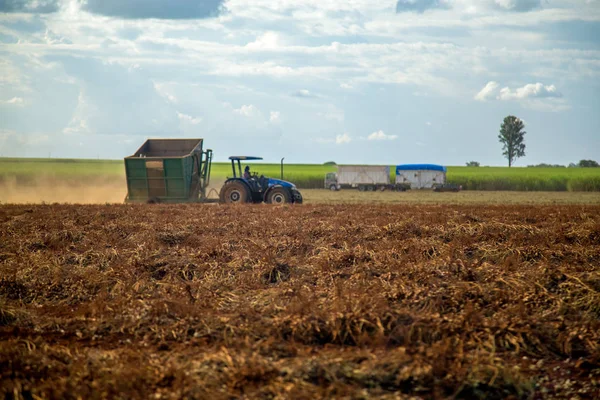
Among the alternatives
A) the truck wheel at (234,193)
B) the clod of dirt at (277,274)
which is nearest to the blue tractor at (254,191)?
the truck wheel at (234,193)

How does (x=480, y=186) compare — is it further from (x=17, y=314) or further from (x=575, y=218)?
(x=17, y=314)

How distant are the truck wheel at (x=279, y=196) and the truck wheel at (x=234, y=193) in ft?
3.10

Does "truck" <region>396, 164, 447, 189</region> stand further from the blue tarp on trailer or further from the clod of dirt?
the clod of dirt

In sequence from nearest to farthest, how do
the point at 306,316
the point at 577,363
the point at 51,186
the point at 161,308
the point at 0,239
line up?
the point at 577,363 < the point at 306,316 < the point at 161,308 < the point at 0,239 < the point at 51,186

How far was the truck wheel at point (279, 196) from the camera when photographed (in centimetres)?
2550

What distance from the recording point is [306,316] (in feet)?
22.8

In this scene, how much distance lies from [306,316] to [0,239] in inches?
364

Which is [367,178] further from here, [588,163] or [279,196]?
[588,163]

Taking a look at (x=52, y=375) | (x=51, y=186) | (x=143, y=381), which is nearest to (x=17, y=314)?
(x=52, y=375)

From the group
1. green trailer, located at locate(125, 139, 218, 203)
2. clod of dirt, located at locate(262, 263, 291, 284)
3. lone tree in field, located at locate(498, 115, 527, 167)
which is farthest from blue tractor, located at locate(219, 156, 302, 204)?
lone tree in field, located at locate(498, 115, 527, 167)

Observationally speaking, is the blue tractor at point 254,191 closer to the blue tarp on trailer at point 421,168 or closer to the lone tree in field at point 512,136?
the blue tarp on trailer at point 421,168

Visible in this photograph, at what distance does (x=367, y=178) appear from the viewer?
165 ft

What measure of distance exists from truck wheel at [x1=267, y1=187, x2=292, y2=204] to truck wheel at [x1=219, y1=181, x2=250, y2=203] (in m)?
0.94

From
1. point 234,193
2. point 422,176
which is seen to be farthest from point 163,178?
point 422,176
